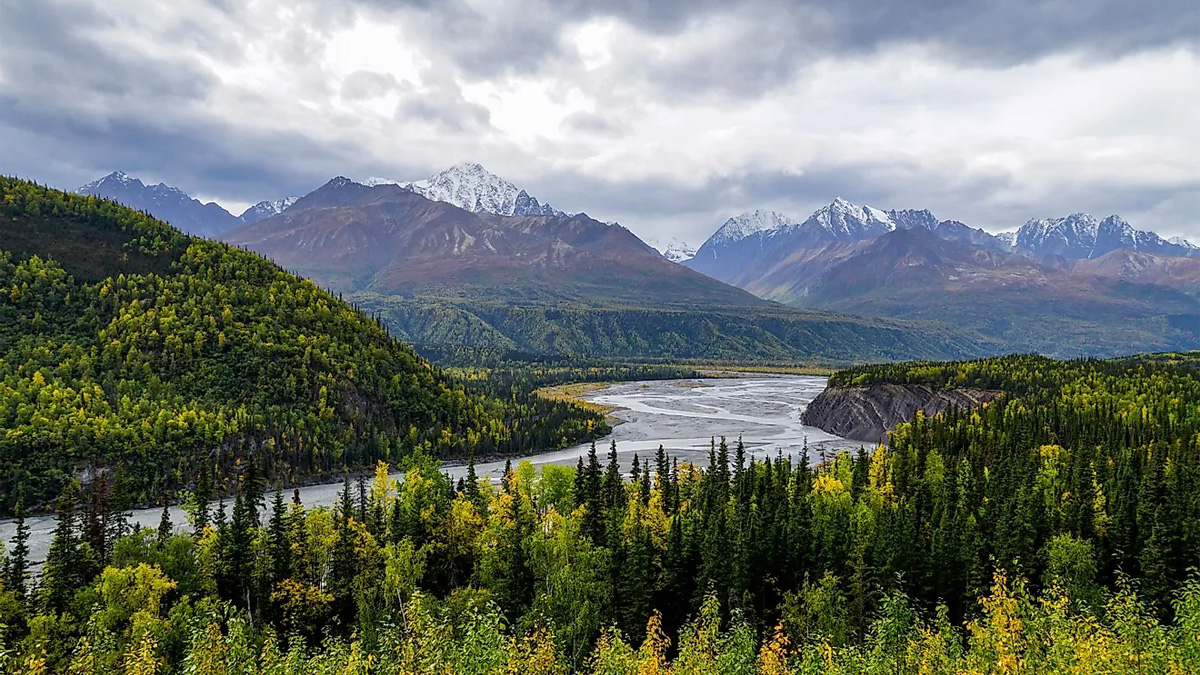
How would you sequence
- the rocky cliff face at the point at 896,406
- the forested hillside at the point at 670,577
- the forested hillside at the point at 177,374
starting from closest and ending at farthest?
the forested hillside at the point at 670,577 < the forested hillside at the point at 177,374 < the rocky cliff face at the point at 896,406

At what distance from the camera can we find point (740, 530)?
72625mm

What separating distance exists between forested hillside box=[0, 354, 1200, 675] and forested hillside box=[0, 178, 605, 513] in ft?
193

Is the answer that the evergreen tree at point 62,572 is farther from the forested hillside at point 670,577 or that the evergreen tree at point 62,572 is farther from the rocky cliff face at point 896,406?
the rocky cliff face at point 896,406

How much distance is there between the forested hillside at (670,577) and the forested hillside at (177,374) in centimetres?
5890

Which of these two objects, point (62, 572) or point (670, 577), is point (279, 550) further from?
point (670, 577)

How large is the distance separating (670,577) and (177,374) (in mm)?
128306

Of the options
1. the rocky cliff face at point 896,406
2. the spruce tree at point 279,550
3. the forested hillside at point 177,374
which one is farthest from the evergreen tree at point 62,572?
the rocky cliff face at point 896,406

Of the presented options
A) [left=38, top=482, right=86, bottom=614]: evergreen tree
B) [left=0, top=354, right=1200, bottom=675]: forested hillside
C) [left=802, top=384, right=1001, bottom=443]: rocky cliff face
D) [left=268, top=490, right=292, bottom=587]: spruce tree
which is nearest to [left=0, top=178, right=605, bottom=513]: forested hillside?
[left=38, top=482, right=86, bottom=614]: evergreen tree

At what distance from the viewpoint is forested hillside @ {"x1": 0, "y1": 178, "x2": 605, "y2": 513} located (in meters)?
127

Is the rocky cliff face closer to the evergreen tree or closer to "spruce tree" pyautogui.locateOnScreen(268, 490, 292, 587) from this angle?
"spruce tree" pyautogui.locateOnScreen(268, 490, 292, 587)

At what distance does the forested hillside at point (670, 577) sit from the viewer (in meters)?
45.7

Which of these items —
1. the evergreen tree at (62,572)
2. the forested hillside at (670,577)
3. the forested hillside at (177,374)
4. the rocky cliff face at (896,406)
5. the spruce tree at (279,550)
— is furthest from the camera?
the rocky cliff face at (896,406)

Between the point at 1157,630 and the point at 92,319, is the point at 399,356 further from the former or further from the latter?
the point at 1157,630

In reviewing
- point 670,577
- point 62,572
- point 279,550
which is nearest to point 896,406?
point 670,577
